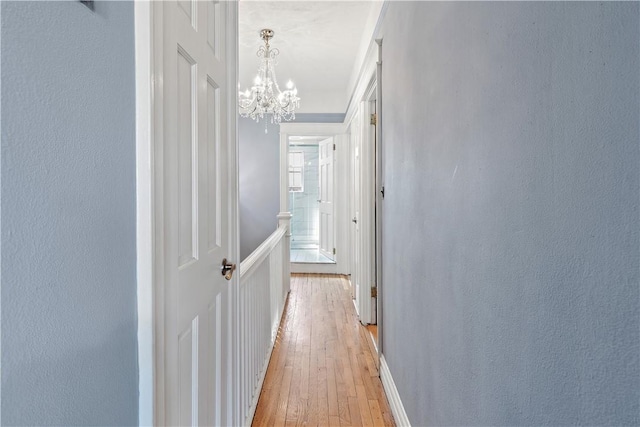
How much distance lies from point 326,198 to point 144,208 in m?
4.98

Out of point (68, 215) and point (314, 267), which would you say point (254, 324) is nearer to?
point (68, 215)

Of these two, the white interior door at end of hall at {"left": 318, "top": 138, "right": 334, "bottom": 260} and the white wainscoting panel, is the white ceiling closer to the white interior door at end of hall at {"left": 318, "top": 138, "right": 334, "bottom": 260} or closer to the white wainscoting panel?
the white interior door at end of hall at {"left": 318, "top": 138, "right": 334, "bottom": 260}

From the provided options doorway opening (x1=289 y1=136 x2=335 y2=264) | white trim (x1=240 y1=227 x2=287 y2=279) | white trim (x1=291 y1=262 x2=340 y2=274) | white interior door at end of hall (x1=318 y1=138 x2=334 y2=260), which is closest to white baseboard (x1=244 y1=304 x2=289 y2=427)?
white trim (x1=240 y1=227 x2=287 y2=279)

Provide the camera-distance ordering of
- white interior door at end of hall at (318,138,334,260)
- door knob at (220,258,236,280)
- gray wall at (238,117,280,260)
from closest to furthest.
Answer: door knob at (220,258,236,280)
gray wall at (238,117,280,260)
white interior door at end of hall at (318,138,334,260)

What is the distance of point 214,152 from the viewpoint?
1.34 metres

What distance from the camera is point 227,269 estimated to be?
4.63ft

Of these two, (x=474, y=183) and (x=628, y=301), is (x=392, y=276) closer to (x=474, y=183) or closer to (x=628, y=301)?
(x=474, y=183)

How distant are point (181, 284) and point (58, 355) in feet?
1.46

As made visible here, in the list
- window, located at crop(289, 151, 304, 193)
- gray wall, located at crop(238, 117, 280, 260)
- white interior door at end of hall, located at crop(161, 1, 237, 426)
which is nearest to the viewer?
white interior door at end of hall, located at crop(161, 1, 237, 426)

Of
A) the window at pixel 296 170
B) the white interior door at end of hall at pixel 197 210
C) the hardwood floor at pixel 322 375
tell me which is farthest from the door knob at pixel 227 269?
the window at pixel 296 170

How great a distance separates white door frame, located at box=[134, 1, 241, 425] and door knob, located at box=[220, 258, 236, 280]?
0.53m

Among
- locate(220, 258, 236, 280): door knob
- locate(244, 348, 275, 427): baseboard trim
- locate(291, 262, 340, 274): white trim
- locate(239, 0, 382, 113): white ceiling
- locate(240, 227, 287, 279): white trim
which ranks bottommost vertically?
locate(244, 348, 275, 427): baseboard trim

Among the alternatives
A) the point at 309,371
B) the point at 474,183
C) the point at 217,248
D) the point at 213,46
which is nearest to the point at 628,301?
the point at 474,183

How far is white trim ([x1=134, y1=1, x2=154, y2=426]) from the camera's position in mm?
787
